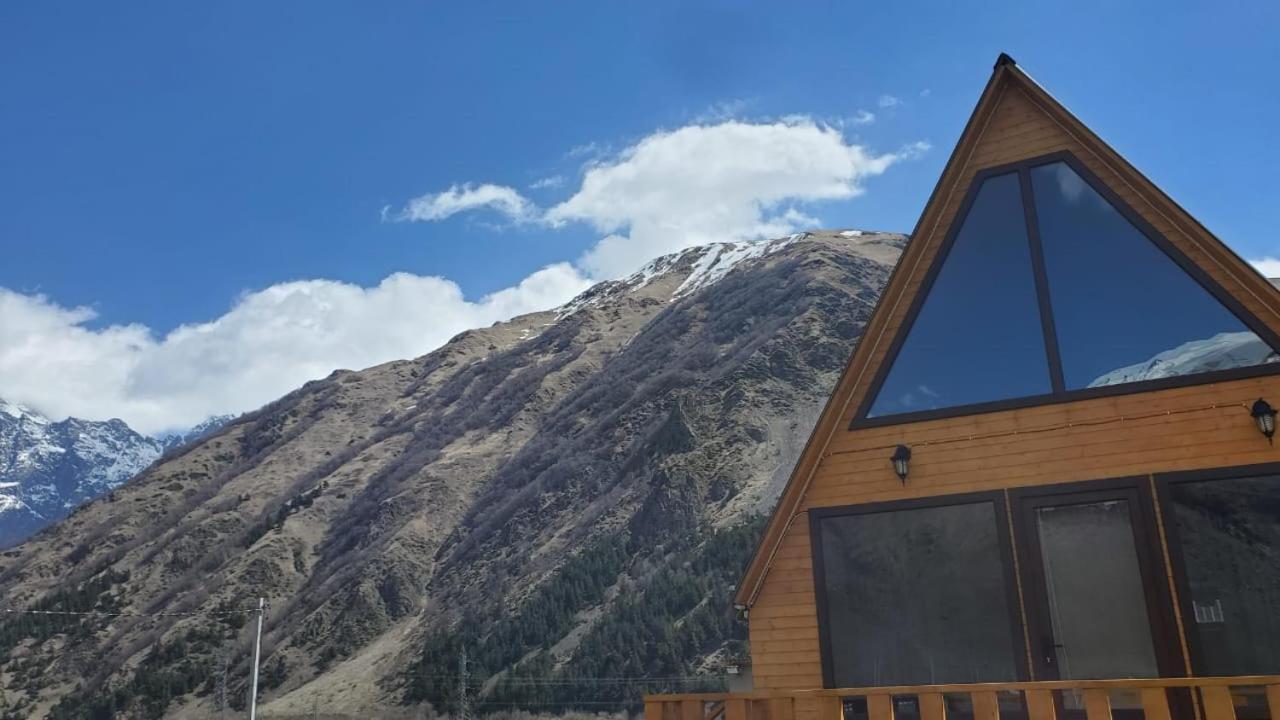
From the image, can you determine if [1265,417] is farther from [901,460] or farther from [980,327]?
[901,460]

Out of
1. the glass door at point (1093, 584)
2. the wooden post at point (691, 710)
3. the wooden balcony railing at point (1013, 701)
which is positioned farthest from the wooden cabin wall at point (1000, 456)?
the wooden post at point (691, 710)

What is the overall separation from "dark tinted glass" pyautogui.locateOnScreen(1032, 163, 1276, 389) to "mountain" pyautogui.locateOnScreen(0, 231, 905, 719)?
39.7m

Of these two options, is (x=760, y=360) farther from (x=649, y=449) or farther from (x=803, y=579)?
(x=803, y=579)

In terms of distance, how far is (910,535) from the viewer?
32.9ft

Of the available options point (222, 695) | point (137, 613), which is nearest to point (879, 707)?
point (222, 695)

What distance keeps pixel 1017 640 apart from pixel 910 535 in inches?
55.7

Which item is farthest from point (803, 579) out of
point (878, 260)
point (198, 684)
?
point (878, 260)

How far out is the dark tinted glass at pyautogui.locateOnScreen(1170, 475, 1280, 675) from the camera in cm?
862

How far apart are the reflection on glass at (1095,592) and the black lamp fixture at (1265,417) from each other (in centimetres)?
139

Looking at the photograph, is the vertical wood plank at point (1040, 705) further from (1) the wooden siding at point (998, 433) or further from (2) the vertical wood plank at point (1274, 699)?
(1) the wooden siding at point (998, 433)

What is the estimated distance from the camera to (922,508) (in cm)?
1005

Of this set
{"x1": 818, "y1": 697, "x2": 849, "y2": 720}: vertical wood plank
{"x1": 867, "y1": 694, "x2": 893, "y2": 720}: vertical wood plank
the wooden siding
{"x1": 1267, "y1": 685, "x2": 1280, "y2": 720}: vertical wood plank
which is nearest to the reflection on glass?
the wooden siding

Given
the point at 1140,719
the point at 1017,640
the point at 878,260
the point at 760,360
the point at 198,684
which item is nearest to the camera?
the point at 1140,719

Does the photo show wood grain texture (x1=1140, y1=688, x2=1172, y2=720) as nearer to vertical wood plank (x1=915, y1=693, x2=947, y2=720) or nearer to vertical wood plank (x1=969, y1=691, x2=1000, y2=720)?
vertical wood plank (x1=969, y1=691, x2=1000, y2=720)
